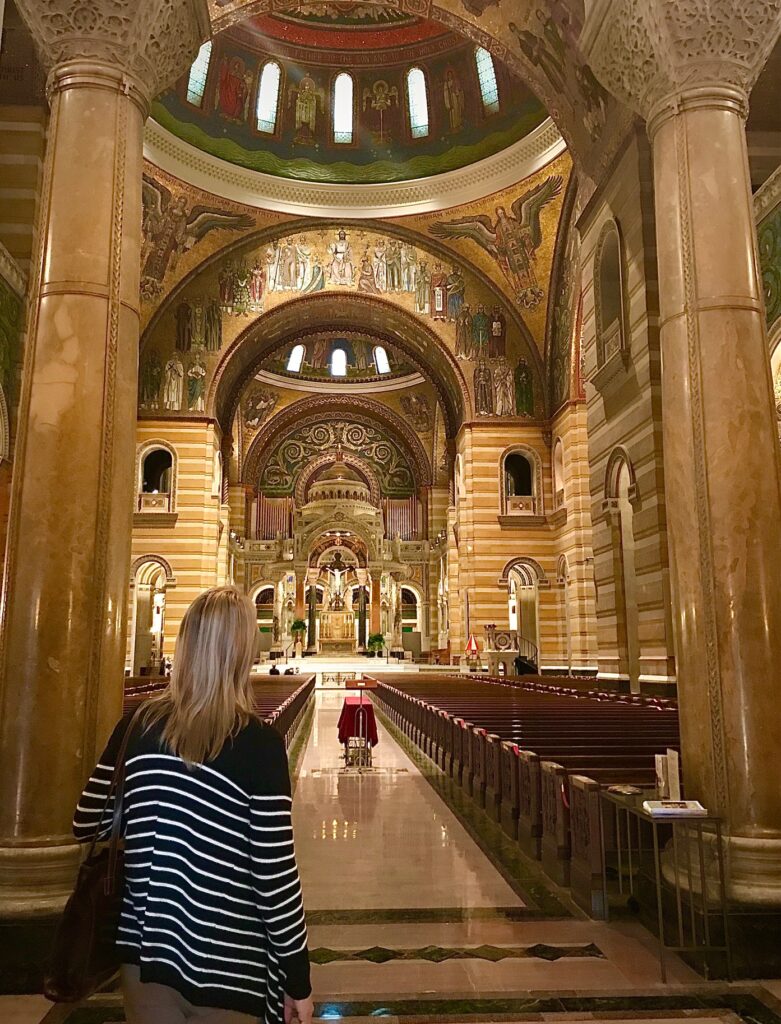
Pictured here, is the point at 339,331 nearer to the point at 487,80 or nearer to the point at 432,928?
the point at 487,80

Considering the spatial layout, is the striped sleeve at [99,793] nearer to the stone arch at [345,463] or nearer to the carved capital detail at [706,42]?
the carved capital detail at [706,42]

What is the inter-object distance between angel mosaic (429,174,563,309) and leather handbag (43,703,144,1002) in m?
21.1

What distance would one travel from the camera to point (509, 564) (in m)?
24.1

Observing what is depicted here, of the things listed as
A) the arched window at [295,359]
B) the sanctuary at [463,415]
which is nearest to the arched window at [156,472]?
the sanctuary at [463,415]

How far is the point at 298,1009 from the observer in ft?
6.11

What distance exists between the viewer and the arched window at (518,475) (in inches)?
989

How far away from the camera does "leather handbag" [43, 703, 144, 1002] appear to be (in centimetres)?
189

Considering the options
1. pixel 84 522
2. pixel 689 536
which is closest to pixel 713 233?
pixel 689 536

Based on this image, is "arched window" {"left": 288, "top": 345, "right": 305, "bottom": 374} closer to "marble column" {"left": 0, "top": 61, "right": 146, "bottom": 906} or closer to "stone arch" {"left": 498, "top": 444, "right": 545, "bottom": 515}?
"stone arch" {"left": 498, "top": 444, "right": 545, "bottom": 515}

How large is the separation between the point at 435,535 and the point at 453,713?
2965cm

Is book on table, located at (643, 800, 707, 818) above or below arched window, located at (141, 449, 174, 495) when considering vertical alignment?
below

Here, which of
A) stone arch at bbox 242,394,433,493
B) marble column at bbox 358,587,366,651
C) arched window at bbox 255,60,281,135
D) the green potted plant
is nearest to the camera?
arched window at bbox 255,60,281,135

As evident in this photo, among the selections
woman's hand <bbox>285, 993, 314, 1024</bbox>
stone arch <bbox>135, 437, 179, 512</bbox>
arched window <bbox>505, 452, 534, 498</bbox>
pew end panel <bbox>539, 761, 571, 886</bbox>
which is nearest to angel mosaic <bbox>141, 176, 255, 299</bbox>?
stone arch <bbox>135, 437, 179, 512</bbox>

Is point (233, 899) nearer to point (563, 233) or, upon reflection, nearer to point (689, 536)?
point (689, 536)
